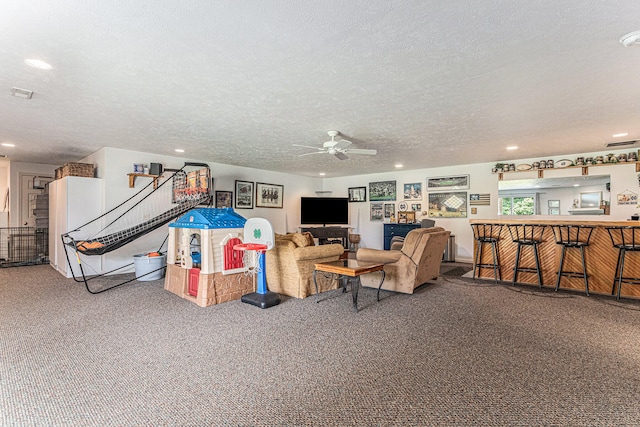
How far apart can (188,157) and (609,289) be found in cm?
777

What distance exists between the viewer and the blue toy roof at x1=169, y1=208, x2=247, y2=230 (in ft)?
13.4

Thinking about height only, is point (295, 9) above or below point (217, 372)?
above

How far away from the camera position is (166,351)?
2.64 m

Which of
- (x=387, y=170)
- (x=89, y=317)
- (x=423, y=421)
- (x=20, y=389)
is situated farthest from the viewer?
(x=387, y=170)

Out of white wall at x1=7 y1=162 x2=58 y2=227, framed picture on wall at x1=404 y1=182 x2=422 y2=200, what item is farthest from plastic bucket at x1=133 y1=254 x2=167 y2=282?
framed picture on wall at x1=404 y1=182 x2=422 y2=200

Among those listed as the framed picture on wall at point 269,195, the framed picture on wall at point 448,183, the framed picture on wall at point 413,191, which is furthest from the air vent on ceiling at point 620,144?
the framed picture on wall at point 269,195

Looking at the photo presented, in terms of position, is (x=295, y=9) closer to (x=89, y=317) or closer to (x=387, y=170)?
(x=89, y=317)

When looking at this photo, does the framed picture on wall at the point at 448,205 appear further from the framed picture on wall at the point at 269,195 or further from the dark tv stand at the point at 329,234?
the framed picture on wall at the point at 269,195

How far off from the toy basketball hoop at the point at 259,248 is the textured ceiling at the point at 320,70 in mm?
1414

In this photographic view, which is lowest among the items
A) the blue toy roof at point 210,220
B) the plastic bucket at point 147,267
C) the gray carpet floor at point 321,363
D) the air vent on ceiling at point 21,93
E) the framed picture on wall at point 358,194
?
the gray carpet floor at point 321,363

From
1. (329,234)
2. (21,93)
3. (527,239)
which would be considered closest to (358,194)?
(329,234)

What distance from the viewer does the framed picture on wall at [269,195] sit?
8445 mm

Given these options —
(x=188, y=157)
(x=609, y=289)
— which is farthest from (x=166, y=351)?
(x=609, y=289)

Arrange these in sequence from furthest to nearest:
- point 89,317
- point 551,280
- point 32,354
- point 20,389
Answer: point 551,280 < point 89,317 < point 32,354 < point 20,389
